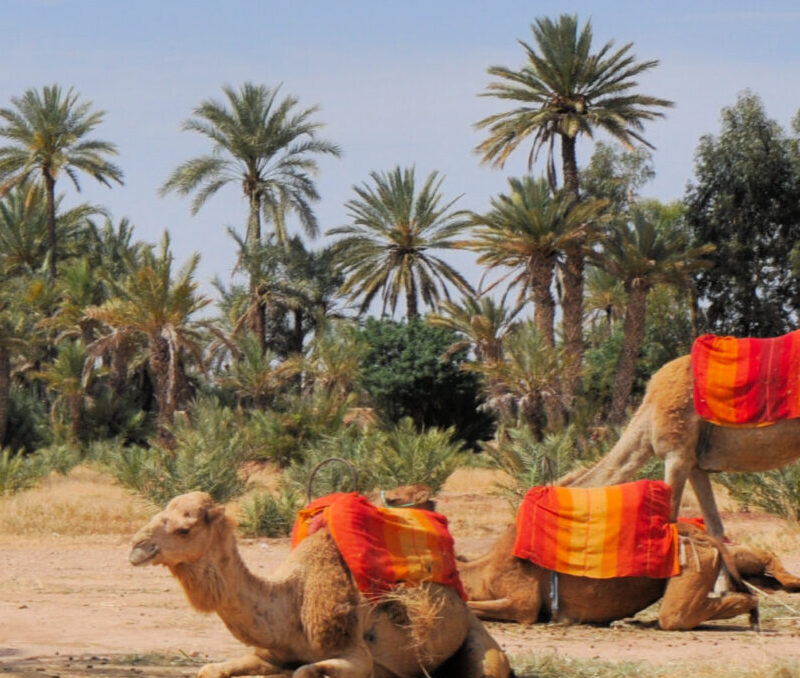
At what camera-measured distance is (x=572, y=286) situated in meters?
34.5

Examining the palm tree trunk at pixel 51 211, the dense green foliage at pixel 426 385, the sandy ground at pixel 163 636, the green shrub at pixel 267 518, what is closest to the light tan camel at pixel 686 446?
the sandy ground at pixel 163 636

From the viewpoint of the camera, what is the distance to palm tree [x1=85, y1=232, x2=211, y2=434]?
106ft

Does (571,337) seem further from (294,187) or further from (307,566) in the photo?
(307,566)

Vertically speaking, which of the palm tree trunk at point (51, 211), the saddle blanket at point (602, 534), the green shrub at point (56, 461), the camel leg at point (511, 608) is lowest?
the green shrub at point (56, 461)

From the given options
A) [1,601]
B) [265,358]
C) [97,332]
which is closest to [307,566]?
[1,601]

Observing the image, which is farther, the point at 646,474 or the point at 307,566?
the point at 646,474

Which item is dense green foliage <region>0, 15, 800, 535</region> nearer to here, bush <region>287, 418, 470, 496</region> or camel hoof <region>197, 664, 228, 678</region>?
bush <region>287, 418, 470, 496</region>

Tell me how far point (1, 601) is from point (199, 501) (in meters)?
5.03

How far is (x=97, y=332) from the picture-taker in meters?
42.1

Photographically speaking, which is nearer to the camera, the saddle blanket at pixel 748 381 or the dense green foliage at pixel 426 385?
the saddle blanket at pixel 748 381

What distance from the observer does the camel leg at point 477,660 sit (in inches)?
254

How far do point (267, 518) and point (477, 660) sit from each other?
33.5ft

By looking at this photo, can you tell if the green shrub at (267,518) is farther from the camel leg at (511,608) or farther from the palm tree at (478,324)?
the palm tree at (478,324)

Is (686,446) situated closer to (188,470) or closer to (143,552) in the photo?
(143,552)
